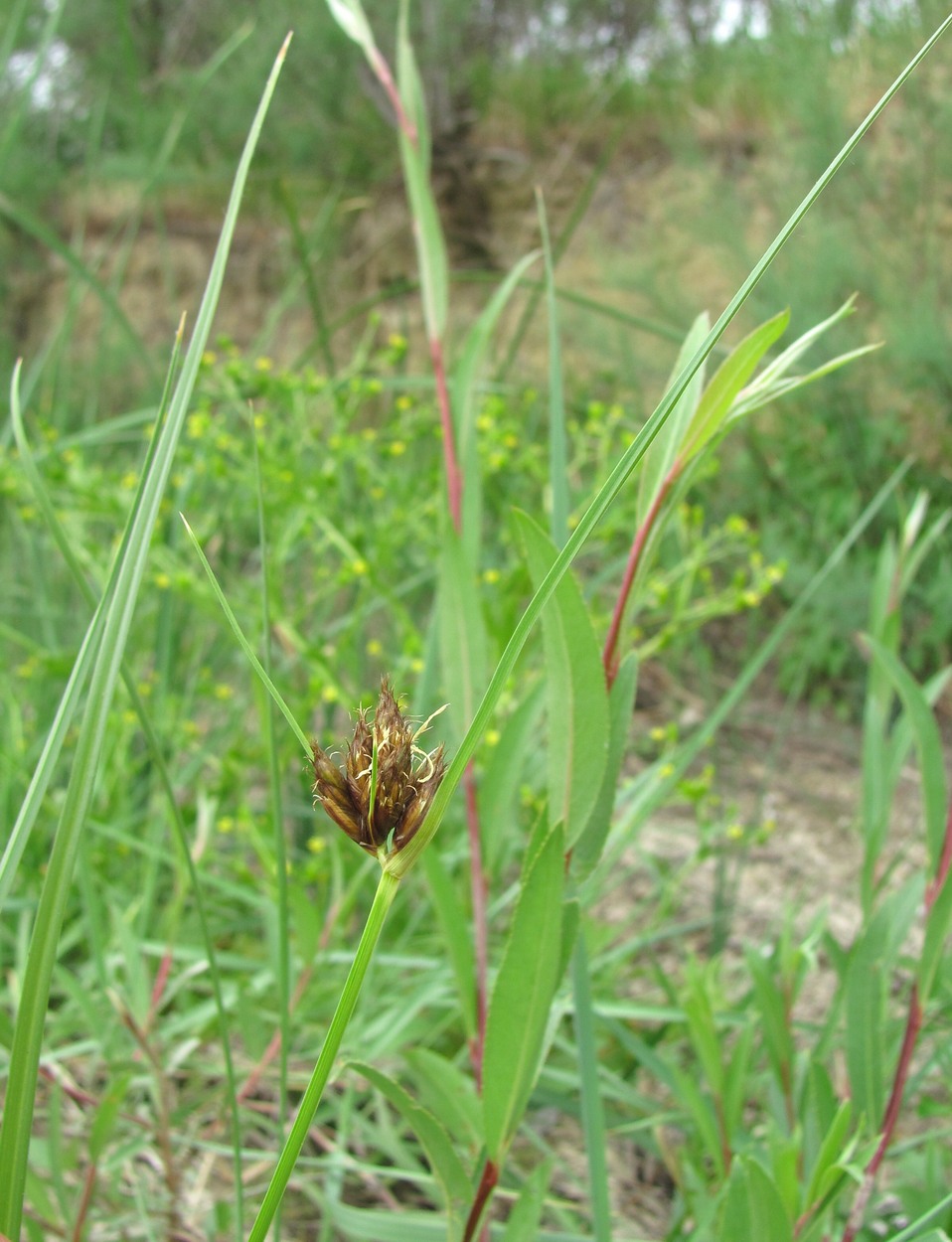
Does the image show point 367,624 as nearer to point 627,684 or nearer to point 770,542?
point 770,542

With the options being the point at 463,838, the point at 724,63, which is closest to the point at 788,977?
the point at 463,838

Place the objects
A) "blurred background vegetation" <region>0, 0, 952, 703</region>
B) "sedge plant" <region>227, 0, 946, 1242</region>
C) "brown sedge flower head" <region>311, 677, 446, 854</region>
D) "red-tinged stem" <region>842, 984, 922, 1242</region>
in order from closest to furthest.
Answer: "brown sedge flower head" <region>311, 677, 446, 854</region> < "sedge plant" <region>227, 0, 946, 1242</region> < "red-tinged stem" <region>842, 984, 922, 1242</region> < "blurred background vegetation" <region>0, 0, 952, 703</region>

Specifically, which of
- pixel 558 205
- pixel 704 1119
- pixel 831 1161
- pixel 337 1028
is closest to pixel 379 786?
pixel 337 1028

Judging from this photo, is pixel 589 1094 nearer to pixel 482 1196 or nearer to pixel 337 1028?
pixel 482 1196

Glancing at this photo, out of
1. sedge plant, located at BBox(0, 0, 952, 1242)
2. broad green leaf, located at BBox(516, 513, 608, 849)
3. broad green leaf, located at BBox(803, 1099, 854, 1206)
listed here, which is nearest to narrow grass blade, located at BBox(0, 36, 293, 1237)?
sedge plant, located at BBox(0, 0, 952, 1242)

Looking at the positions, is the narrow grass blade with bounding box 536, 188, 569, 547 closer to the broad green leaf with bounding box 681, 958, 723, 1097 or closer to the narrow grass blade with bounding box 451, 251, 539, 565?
the narrow grass blade with bounding box 451, 251, 539, 565

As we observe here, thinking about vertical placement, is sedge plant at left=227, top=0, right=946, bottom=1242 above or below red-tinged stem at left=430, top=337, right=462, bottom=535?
below

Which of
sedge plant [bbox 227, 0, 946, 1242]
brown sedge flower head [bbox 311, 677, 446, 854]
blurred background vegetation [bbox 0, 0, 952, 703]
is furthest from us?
blurred background vegetation [bbox 0, 0, 952, 703]

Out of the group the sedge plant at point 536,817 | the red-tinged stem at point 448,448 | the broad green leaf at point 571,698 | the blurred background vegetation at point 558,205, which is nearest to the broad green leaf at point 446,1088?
the sedge plant at point 536,817
